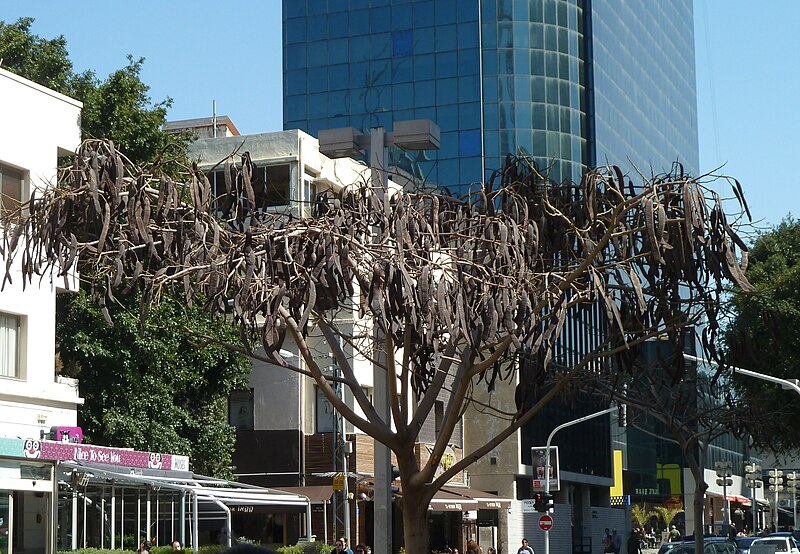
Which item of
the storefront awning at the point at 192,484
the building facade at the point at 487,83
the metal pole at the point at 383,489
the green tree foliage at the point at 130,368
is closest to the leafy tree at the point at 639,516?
the building facade at the point at 487,83

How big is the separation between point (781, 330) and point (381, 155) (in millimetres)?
18342

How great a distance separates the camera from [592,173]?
14.3 metres

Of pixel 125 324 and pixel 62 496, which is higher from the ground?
pixel 125 324

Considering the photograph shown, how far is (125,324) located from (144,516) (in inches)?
213

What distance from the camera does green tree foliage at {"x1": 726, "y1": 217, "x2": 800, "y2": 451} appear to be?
31.5 m

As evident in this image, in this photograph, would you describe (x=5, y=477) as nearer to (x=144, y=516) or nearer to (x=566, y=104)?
(x=144, y=516)

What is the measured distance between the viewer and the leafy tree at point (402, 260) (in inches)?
491

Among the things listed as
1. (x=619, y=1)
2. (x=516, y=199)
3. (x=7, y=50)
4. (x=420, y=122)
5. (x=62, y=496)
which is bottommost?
(x=62, y=496)

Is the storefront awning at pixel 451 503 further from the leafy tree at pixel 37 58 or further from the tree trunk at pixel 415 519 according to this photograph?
the tree trunk at pixel 415 519

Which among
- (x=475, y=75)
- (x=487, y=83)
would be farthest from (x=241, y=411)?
(x=475, y=75)

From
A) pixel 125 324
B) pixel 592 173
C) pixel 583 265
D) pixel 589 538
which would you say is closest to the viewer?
pixel 583 265

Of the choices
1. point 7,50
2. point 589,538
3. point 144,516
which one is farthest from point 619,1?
point 144,516

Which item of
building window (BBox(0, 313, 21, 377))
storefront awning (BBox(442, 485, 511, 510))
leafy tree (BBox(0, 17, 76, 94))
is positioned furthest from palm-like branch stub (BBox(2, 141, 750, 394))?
storefront awning (BBox(442, 485, 511, 510))

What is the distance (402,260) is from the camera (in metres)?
12.3
